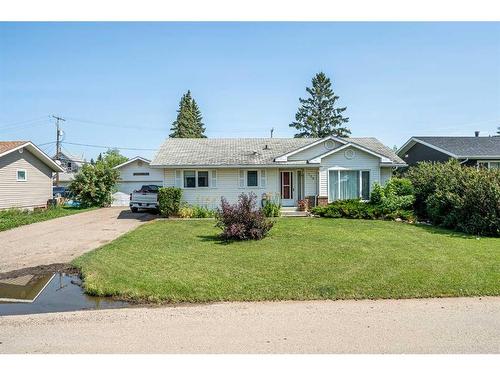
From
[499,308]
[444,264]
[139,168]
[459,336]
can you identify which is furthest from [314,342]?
[139,168]

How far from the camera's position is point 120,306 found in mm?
6082

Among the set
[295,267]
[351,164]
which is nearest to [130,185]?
[351,164]

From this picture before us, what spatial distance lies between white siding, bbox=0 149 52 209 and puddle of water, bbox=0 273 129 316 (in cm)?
1661

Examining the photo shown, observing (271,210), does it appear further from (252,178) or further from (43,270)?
(43,270)

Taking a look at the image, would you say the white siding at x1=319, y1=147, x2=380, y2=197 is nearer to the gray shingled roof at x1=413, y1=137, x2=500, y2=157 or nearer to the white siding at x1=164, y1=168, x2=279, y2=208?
the white siding at x1=164, y1=168, x2=279, y2=208

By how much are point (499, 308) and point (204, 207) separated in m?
15.2

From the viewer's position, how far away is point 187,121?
5684cm

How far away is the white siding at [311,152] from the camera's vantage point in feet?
65.9

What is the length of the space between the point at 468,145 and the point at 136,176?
26.9m

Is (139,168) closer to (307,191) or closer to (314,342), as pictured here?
(307,191)

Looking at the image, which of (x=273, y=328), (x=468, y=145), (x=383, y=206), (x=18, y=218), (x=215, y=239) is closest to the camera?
(x=273, y=328)

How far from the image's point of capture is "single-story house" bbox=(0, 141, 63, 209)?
2153cm

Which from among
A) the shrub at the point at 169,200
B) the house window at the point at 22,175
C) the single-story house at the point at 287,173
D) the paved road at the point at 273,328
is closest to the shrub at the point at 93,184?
the house window at the point at 22,175

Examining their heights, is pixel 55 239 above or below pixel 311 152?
below
